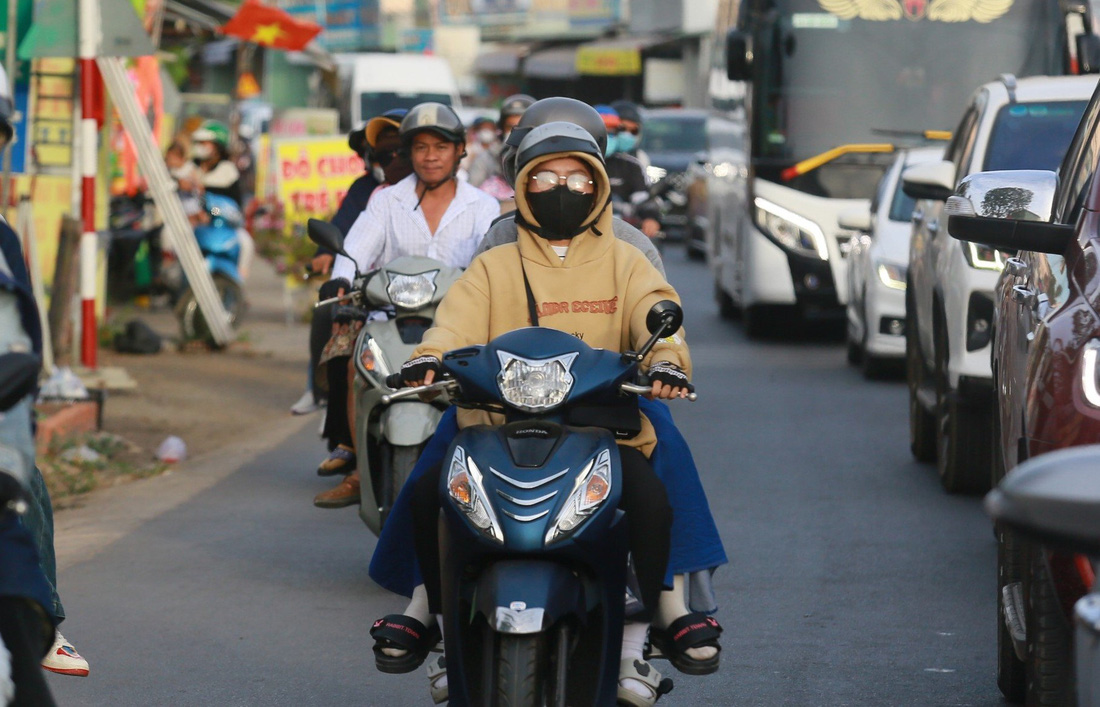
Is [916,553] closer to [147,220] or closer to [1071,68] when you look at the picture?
[1071,68]

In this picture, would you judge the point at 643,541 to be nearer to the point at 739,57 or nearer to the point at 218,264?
the point at 218,264

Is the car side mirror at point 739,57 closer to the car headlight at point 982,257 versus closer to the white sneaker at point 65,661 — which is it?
the car headlight at point 982,257

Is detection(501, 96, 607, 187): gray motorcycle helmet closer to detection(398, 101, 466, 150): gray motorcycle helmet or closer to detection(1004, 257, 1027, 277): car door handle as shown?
detection(398, 101, 466, 150): gray motorcycle helmet

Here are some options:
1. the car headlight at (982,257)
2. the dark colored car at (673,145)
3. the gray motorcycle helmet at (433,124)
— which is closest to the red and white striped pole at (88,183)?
the gray motorcycle helmet at (433,124)

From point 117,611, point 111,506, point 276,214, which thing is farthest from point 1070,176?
point 276,214

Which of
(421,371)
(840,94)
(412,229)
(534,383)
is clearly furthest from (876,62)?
(534,383)

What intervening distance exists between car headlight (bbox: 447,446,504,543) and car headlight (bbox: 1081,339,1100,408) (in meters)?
1.35

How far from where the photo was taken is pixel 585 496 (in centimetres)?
435

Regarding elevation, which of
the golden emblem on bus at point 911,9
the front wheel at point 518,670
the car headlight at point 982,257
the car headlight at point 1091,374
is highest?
the golden emblem on bus at point 911,9

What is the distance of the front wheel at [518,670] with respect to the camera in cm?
423

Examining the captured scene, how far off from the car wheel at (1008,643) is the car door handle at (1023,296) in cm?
65

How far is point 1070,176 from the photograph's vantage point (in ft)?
18.2

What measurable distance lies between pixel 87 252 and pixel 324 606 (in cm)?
608

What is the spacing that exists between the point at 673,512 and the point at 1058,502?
227 cm
